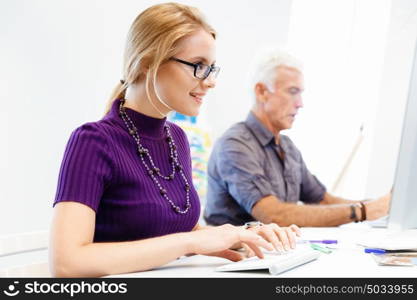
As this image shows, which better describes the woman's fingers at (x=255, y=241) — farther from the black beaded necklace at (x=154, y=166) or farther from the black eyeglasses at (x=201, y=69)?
the black eyeglasses at (x=201, y=69)

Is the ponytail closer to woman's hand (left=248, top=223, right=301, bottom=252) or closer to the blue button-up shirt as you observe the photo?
woman's hand (left=248, top=223, right=301, bottom=252)

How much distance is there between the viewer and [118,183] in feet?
3.58

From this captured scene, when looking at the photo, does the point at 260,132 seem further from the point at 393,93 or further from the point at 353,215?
the point at 393,93

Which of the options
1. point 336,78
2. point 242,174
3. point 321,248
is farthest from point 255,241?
point 336,78

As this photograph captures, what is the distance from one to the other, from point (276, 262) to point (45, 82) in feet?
5.45

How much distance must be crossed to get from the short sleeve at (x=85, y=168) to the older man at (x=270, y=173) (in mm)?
1043

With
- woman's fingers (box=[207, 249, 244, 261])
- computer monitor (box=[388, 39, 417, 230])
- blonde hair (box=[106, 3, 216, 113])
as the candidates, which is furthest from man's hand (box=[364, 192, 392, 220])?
blonde hair (box=[106, 3, 216, 113])

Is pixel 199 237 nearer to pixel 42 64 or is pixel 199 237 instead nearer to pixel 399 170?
pixel 399 170

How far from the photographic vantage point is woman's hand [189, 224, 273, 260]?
1024 millimetres

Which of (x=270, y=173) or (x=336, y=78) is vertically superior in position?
(x=336, y=78)

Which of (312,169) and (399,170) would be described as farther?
(312,169)

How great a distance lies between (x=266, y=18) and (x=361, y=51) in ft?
2.01

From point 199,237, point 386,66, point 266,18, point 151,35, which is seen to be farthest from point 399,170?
point 266,18

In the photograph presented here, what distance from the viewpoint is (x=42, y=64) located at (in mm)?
2299
